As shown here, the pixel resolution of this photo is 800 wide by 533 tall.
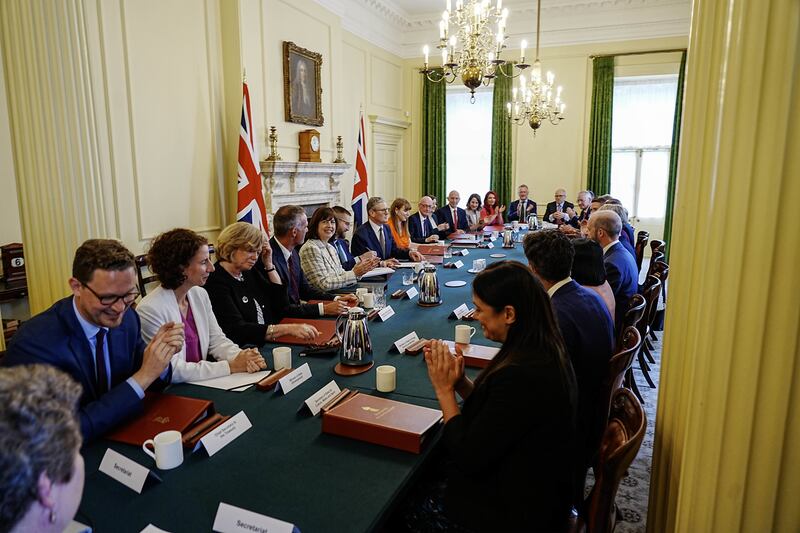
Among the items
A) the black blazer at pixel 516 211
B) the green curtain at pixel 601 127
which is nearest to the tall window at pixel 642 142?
the green curtain at pixel 601 127

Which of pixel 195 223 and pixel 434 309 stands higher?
pixel 195 223

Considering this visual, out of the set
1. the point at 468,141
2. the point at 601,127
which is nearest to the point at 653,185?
the point at 601,127

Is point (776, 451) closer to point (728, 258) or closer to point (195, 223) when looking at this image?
point (728, 258)

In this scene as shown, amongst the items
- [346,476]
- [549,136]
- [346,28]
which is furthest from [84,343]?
[549,136]

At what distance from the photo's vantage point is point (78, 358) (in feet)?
5.45

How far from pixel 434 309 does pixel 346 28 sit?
6185 millimetres

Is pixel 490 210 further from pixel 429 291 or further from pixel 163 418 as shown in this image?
pixel 163 418

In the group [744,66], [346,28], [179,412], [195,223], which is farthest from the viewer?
[346,28]

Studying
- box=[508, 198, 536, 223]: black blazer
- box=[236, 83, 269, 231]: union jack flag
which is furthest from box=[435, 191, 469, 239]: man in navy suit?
box=[236, 83, 269, 231]: union jack flag

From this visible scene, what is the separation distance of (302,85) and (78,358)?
18.6ft

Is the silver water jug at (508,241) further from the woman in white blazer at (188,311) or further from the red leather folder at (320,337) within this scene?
the woman in white blazer at (188,311)

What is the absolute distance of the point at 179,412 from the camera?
5.31 feet

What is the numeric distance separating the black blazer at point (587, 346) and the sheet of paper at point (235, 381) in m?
1.23

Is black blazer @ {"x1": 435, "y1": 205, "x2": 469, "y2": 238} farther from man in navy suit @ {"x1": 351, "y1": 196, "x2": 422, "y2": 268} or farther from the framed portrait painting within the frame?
man in navy suit @ {"x1": 351, "y1": 196, "x2": 422, "y2": 268}
